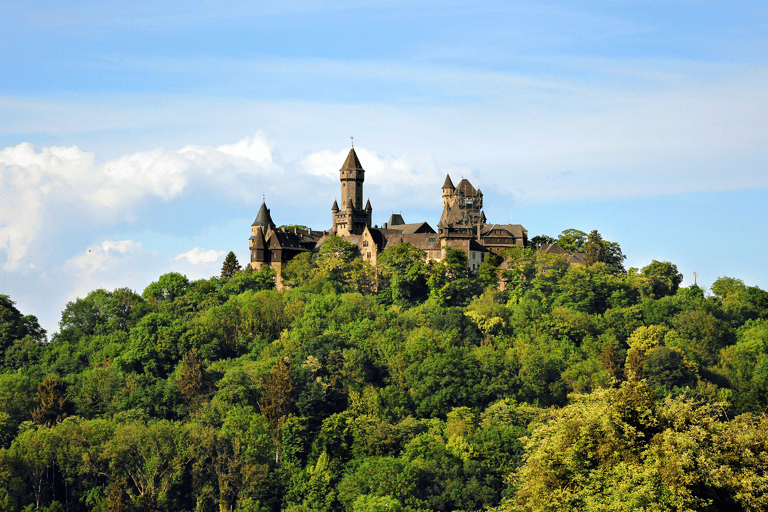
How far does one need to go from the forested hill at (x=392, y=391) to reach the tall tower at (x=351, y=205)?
7295mm

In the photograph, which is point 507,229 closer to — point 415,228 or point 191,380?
point 415,228

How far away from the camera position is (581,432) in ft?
151

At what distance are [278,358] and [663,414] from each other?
4733 centimetres

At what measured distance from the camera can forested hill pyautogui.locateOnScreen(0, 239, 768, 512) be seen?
46.0 metres

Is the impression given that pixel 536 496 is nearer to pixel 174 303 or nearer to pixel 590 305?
pixel 590 305

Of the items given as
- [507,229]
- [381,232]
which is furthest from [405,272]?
[507,229]

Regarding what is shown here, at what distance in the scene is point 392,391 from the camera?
286ft

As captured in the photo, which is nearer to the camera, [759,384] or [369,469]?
[369,469]

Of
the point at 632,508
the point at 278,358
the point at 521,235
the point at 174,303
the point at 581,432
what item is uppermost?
the point at 521,235

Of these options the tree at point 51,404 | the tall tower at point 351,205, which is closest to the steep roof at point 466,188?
the tall tower at point 351,205

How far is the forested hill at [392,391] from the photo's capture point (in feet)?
151

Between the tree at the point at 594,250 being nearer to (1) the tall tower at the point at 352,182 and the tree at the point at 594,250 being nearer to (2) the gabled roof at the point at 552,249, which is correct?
(2) the gabled roof at the point at 552,249

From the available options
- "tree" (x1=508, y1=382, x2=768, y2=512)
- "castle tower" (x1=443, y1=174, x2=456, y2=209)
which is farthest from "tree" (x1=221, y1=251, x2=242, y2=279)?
"tree" (x1=508, y1=382, x2=768, y2=512)

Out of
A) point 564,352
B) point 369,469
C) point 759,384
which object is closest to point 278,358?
point 369,469
